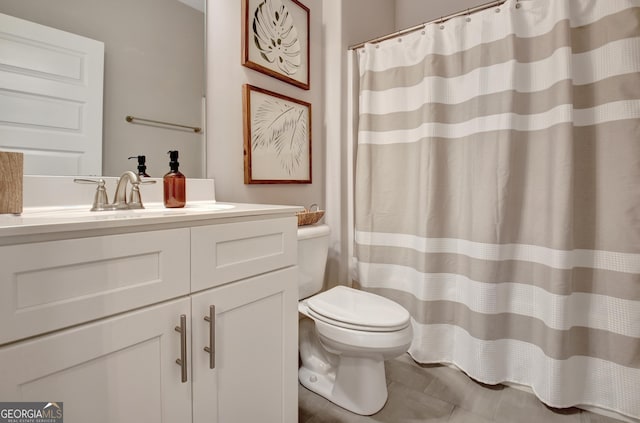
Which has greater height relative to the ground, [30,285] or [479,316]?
[30,285]

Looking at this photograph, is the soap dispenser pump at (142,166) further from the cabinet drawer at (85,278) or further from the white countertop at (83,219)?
the cabinet drawer at (85,278)

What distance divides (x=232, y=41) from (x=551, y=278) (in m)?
1.77

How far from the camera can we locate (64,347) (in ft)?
2.01

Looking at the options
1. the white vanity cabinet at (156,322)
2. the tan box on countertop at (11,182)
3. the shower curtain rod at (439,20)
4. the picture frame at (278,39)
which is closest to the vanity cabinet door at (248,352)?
the white vanity cabinet at (156,322)

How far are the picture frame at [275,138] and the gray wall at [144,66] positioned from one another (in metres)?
0.23

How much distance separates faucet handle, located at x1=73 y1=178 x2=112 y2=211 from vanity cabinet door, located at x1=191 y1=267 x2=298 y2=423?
0.46 m

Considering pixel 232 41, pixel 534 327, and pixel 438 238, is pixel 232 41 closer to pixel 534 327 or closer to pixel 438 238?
pixel 438 238

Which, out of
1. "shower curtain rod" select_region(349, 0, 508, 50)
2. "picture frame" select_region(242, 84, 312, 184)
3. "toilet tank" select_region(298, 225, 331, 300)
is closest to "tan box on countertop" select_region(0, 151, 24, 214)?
"picture frame" select_region(242, 84, 312, 184)

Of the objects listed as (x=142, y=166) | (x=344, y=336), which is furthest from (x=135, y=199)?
(x=344, y=336)

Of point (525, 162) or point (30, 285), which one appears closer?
point (30, 285)

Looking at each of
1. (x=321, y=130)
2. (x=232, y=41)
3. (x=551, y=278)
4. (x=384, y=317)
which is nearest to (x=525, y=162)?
(x=551, y=278)

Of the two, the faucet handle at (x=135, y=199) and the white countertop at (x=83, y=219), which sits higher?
the faucet handle at (x=135, y=199)

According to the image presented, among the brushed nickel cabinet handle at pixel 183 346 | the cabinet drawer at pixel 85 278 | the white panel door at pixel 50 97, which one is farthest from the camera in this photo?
the white panel door at pixel 50 97

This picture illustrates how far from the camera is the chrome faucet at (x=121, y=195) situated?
3.20 ft
